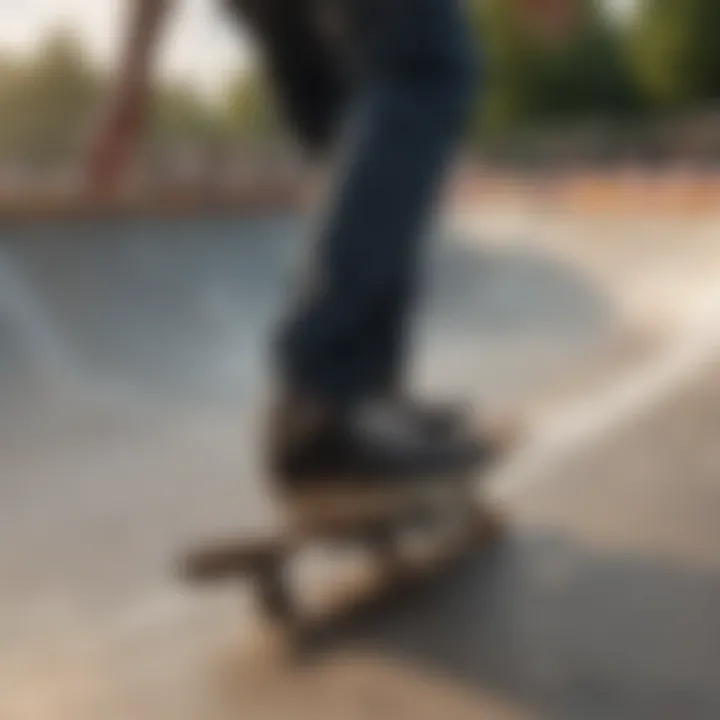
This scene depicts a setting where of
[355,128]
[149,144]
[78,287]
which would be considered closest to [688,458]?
[355,128]

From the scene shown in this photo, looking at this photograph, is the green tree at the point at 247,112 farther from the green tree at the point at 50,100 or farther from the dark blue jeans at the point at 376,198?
the dark blue jeans at the point at 376,198

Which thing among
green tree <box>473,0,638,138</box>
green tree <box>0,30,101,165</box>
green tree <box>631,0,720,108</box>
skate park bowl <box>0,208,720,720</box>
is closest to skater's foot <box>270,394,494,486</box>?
skate park bowl <box>0,208,720,720</box>

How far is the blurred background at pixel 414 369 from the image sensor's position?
0.76 meters

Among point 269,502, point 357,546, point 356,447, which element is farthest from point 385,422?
point 269,502

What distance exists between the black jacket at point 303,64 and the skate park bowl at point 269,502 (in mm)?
385

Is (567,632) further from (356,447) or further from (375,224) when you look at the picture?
(375,224)

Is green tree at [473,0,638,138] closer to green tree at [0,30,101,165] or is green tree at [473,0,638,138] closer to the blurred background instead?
the blurred background

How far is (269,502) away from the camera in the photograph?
1.11 m

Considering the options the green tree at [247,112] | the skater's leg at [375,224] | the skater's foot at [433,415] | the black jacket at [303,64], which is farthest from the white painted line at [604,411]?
the green tree at [247,112]

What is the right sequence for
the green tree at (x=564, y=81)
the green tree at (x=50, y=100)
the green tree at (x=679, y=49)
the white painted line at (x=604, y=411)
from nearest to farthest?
the white painted line at (x=604, y=411) → the green tree at (x=50, y=100) → the green tree at (x=564, y=81) → the green tree at (x=679, y=49)

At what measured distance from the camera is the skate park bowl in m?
0.74

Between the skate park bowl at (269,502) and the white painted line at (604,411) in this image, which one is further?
the white painted line at (604,411)

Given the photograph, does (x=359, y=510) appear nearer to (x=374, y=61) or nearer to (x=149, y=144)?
(x=374, y=61)

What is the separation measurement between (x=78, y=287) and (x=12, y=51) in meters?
0.40
